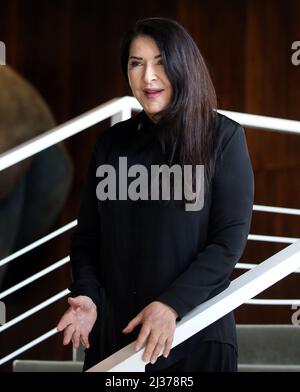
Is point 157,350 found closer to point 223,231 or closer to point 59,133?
point 223,231

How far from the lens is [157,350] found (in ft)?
2.81

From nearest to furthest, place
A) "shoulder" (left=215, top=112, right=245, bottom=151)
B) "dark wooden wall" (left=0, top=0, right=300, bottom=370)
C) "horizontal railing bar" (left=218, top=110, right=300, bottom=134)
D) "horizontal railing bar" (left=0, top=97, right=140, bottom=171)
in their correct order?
"shoulder" (left=215, top=112, right=245, bottom=151)
"horizontal railing bar" (left=0, top=97, right=140, bottom=171)
"horizontal railing bar" (left=218, top=110, right=300, bottom=134)
"dark wooden wall" (left=0, top=0, right=300, bottom=370)

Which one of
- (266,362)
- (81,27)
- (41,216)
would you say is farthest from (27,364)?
(81,27)

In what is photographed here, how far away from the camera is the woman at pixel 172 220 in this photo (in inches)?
36.7

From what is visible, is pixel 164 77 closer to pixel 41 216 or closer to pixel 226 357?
pixel 226 357

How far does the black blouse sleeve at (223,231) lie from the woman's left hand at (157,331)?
19mm

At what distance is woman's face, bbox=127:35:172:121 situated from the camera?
0.95 metres

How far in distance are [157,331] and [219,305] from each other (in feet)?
0.30

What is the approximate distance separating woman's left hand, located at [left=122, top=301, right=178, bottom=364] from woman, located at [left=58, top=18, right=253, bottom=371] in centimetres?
4

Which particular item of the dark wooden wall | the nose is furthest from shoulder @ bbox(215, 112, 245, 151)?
the dark wooden wall

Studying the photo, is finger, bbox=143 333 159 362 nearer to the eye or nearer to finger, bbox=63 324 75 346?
finger, bbox=63 324 75 346

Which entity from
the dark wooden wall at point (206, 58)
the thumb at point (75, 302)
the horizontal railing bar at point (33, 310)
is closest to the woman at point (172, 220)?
the thumb at point (75, 302)

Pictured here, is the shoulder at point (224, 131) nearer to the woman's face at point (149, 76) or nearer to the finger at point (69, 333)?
the woman's face at point (149, 76)

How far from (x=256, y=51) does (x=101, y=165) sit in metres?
2.86
